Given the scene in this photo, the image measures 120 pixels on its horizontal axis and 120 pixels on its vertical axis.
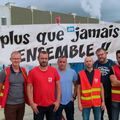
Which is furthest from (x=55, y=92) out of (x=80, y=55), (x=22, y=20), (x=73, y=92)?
(x=22, y=20)

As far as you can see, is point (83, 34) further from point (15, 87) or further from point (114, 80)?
point (15, 87)

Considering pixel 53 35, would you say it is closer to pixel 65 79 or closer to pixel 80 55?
pixel 80 55

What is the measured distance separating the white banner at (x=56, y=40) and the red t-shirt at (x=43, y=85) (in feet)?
5.91

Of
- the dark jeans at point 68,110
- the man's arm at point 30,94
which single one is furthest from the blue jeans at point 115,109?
the man's arm at point 30,94

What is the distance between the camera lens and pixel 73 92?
7.63m

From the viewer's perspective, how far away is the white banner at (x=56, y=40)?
850cm

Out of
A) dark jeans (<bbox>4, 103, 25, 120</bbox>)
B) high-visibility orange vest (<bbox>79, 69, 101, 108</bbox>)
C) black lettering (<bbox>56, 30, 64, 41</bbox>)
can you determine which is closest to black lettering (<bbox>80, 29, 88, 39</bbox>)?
black lettering (<bbox>56, 30, 64, 41</bbox>)

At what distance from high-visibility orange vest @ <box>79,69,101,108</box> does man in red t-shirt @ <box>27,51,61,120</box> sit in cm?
53

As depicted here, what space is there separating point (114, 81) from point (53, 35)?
2.17 m

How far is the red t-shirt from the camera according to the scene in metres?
6.68

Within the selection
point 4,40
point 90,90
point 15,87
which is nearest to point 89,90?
point 90,90

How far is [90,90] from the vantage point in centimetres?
711

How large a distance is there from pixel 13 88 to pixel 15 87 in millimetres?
39

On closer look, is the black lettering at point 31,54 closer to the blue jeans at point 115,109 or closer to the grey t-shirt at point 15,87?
the grey t-shirt at point 15,87
